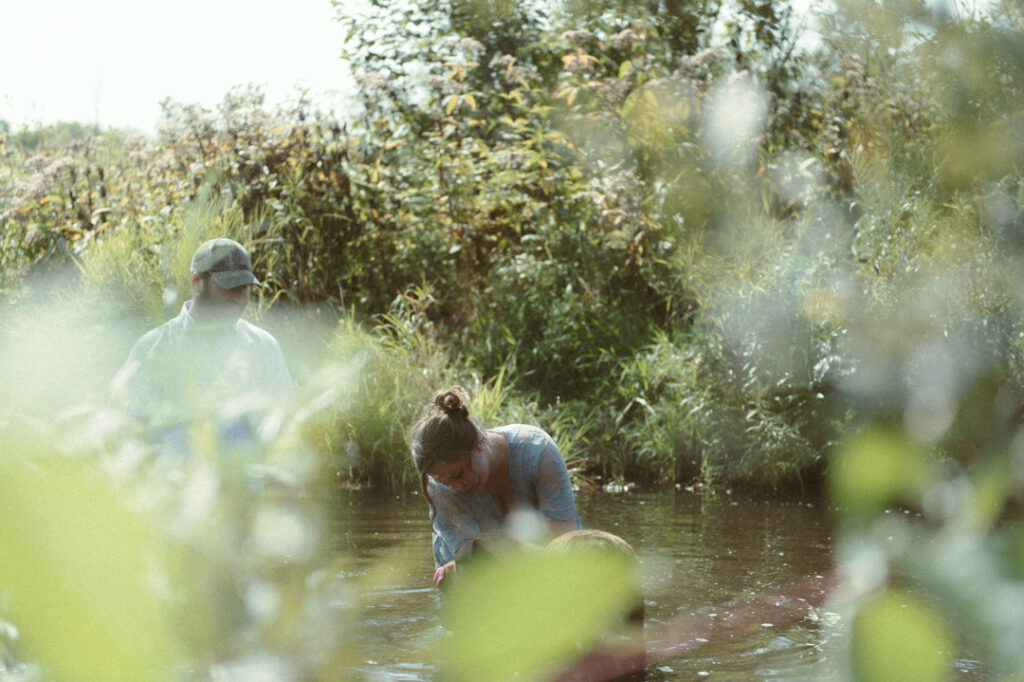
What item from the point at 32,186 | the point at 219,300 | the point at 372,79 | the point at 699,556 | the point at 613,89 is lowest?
the point at 699,556

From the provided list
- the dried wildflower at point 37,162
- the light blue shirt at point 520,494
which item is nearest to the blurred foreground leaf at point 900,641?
the light blue shirt at point 520,494

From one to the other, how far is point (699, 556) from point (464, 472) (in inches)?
105

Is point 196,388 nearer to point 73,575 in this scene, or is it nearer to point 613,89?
point 73,575

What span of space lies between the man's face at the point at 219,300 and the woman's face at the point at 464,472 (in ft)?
3.04

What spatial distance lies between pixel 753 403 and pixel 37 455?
315 inches

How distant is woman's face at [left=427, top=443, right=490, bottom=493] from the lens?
3.97 metres

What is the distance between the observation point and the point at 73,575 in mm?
318

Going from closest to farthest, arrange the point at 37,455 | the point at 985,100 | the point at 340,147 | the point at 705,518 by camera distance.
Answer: the point at 37,455 → the point at 985,100 → the point at 705,518 → the point at 340,147

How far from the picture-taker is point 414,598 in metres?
4.93

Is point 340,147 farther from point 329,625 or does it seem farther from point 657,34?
point 329,625

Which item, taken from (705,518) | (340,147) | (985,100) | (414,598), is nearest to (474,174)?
(340,147)

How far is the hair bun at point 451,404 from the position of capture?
13.0 ft

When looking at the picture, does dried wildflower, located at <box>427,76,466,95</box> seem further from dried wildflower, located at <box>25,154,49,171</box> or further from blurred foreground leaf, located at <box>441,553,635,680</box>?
blurred foreground leaf, located at <box>441,553,635,680</box>

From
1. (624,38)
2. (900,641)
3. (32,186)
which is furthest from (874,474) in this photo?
(624,38)
